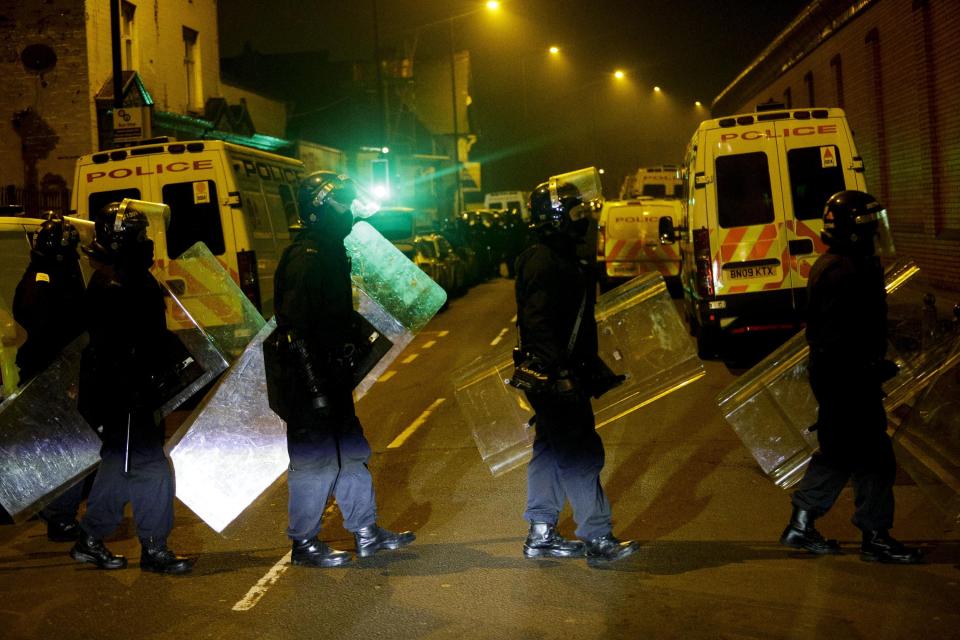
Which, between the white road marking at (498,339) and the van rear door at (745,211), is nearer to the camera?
the van rear door at (745,211)

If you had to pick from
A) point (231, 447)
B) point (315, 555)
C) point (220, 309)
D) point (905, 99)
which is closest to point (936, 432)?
point (315, 555)

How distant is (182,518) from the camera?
711 centimetres

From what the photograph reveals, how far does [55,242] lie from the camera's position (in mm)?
6566

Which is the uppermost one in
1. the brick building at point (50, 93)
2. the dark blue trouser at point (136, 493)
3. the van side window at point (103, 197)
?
the brick building at point (50, 93)

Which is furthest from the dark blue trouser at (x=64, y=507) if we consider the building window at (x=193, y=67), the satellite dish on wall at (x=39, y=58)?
the building window at (x=193, y=67)

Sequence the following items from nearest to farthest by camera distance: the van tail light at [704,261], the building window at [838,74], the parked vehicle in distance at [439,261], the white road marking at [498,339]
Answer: the van tail light at [704,261]
the white road marking at [498,339]
the parked vehicle in distance at [439,261]
the building window at [838,74]

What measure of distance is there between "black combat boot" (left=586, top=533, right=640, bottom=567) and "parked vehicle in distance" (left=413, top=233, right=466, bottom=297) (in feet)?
52.1

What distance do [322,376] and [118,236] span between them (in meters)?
1.35

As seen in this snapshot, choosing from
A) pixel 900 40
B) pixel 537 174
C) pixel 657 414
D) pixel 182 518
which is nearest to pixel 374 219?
pixel 900 40

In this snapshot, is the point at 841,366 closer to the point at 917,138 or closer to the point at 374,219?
the point at 917,138

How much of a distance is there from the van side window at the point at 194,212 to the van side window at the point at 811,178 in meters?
6.12

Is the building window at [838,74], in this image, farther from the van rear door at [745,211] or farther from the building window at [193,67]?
the building window at [193,67]

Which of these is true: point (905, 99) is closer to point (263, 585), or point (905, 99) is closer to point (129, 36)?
point (129, 36)

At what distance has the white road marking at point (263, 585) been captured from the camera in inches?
205
